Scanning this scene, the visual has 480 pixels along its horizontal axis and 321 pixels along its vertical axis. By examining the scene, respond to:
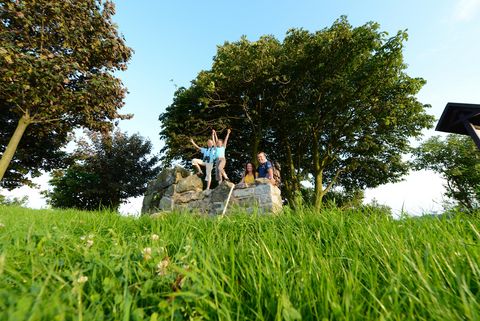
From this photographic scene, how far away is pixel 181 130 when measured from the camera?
59.2 feet

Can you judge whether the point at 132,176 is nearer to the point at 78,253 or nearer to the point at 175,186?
the point at 175,186

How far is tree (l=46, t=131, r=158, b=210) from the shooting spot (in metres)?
20.7

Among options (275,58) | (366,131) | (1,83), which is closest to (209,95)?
(275,58)

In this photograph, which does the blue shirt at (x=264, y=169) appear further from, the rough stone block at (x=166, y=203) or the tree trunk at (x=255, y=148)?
the tree trunk at (x=255, y=148)

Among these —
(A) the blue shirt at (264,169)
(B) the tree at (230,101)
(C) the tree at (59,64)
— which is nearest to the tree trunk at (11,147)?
(C) the tree at (59,64)

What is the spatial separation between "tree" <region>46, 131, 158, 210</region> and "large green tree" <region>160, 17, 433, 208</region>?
737 centimetres

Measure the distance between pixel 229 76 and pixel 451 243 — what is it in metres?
16.1

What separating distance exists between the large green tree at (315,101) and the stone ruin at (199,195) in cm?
581

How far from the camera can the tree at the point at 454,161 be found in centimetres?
2835

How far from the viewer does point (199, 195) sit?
10.1 metres

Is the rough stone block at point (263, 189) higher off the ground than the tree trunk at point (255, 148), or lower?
lower

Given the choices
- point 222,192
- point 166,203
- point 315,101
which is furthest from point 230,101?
point 222,192

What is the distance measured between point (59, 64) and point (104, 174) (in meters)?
14.0

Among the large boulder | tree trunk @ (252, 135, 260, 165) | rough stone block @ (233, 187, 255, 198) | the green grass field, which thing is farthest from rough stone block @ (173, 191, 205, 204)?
tree trunk @ (252, 135, 260, 165)
